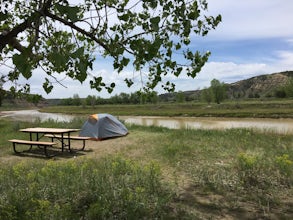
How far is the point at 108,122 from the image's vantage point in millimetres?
14062

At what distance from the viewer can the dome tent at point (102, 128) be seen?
1347cm

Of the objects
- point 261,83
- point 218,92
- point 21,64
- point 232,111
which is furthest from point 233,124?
point 261,83

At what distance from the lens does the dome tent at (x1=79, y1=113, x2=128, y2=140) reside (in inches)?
530

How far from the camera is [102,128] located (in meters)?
13.6

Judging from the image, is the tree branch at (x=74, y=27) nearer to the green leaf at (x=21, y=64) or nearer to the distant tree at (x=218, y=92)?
the green leaf at (x=21, y=64)

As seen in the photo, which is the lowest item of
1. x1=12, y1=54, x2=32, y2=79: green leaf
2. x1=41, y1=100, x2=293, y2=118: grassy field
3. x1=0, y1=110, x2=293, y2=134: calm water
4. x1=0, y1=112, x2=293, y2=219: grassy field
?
x1=0, y1=110, x2=293, y2=134: calm water

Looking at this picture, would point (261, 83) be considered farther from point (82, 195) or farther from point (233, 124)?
point (82, 195)

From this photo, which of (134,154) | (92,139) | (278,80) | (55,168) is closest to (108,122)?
(92,139)

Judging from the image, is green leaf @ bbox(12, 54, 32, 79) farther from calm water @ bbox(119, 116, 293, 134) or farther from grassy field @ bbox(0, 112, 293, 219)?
calm water @ bbox(119, 116, 293, 134)

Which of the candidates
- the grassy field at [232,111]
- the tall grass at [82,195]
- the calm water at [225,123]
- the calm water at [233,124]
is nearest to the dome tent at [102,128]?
the calm water at [225,123]

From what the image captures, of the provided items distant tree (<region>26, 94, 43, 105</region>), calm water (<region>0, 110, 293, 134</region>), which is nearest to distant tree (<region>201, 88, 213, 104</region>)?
calm water (<region>0, 110, 293, 134</region>)

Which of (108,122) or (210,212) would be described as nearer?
(210,212)

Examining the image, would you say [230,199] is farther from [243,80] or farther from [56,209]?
[243,80]

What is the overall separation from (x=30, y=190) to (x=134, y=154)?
491 cm
